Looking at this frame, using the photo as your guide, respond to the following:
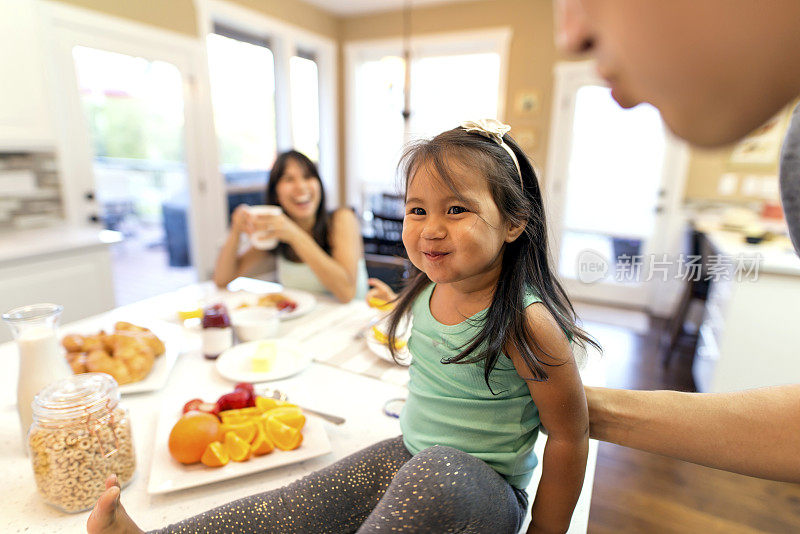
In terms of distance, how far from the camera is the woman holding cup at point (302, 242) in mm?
1690

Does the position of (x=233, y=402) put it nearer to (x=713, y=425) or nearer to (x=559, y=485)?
(x=559, y=485)

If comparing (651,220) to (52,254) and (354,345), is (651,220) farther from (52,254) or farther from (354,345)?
(52,254)

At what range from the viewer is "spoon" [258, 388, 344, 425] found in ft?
2.90

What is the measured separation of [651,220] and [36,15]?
15.5ft

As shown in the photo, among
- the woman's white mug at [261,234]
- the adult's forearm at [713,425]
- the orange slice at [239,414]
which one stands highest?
the woman's white mug at [261,234]

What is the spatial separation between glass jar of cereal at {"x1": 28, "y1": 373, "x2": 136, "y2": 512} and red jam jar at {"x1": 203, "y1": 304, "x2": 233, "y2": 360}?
0.43 m

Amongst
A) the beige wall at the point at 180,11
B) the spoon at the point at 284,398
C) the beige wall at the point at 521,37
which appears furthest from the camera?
the beige wall at the point at 521,37

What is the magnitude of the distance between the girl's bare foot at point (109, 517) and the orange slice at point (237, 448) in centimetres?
18

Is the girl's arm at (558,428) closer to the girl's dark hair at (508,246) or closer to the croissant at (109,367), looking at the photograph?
the girl's dark hair at (508,246)

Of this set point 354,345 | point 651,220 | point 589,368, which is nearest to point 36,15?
point 354,345

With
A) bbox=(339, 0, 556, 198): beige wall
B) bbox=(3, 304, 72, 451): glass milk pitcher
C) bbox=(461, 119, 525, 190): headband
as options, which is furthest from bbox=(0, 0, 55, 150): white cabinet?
bbox=(339, 0, 556, 198): beige wall

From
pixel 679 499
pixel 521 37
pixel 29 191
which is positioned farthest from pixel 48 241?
pixel 521 37

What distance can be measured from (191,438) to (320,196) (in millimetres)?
1398

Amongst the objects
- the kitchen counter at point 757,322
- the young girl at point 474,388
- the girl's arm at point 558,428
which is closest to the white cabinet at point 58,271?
the young girl at point 474,388
